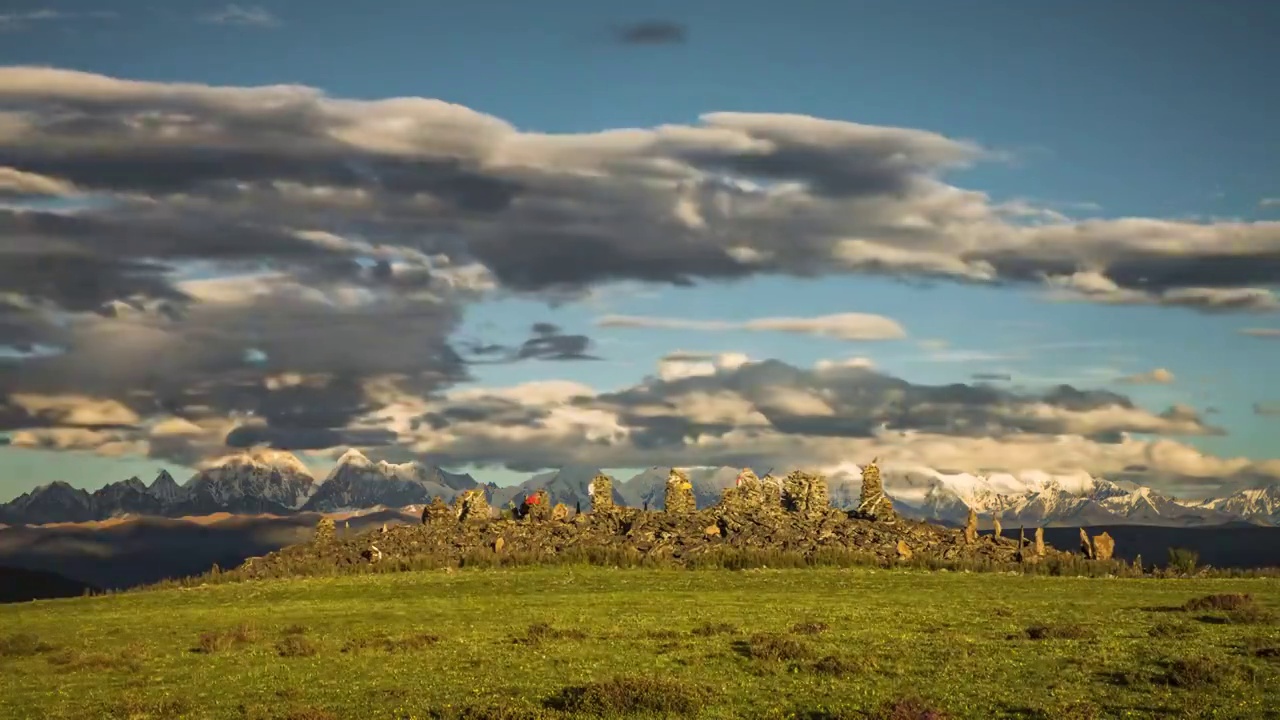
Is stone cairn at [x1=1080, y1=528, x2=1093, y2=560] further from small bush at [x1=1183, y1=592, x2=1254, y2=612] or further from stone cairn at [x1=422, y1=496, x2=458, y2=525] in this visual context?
stone cairn at [x1=422, y1=496, x2=458, y2=525]

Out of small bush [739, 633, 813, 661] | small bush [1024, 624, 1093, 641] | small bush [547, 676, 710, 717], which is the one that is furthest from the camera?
small bush [1024, 624, 1093, 641]

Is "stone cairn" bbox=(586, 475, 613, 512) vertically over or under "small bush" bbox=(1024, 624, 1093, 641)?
over

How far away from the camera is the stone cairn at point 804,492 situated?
183 meters

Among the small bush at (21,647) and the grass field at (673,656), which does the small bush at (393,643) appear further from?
the small bush at (21,647)

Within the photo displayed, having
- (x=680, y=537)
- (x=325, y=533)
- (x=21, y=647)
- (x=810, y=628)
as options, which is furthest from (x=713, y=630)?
(x=325, y=533)

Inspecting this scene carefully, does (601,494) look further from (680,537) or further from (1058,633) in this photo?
(1058,633)

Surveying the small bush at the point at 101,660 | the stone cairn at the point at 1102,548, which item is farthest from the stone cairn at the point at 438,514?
the small bush at the point at 101,660

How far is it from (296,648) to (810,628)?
79.5ft

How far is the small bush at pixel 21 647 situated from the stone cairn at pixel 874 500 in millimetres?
107510

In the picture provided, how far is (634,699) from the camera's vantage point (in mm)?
45969

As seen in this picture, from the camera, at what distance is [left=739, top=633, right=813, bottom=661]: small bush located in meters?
56.2

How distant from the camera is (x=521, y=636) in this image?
6931 cm

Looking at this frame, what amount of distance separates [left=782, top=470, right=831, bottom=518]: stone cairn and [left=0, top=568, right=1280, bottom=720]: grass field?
264ft

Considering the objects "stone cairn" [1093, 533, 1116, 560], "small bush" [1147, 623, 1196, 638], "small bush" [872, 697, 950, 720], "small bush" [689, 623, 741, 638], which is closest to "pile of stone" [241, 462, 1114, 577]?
"stone cairn" [1093, 533, 1116, 560]
